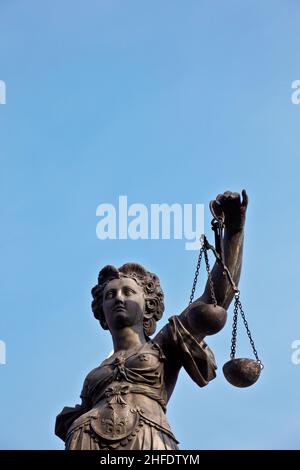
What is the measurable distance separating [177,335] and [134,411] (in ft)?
3.94

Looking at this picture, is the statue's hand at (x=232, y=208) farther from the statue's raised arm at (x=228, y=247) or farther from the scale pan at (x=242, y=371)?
the scale pan at (x=242, y=371)

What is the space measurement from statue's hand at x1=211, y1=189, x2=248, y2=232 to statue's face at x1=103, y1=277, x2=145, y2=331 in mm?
1409

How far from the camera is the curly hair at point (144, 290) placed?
22938 mm

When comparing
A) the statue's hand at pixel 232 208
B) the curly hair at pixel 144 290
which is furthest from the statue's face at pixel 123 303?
the statue's hand at pixel 232 208

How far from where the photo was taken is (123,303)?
2245cm

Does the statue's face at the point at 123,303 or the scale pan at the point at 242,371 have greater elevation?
the statue's face at the point at 123,303

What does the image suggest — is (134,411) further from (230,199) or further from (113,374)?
(230,199)

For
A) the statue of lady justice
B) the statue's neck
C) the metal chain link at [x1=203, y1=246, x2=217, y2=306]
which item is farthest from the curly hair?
the metal chain link at [x1=203, y1=246, x2=217, y2=306]

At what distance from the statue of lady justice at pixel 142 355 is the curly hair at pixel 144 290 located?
1 cm

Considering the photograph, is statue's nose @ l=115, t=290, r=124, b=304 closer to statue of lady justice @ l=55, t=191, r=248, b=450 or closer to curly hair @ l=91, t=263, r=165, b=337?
statue of lady justice @ l=55, t=191, r=248, b=450

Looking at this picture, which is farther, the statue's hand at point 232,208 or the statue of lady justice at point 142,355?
the statue's hand at point 232,208

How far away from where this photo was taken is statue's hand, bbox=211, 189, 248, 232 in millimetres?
22047

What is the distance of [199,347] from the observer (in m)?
21.9

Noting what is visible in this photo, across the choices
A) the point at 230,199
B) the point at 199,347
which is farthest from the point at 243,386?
the point at 230,199
